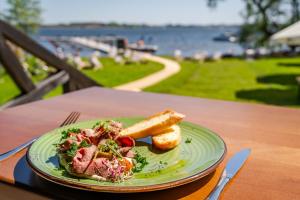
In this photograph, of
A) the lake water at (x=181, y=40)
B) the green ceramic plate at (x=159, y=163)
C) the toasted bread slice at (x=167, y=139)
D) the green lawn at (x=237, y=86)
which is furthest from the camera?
the lake water at (x=181, y=40)

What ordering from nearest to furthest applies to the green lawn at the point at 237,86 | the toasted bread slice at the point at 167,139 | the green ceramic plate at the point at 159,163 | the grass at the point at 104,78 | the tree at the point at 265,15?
the green ceramic plate at the point at 159,163
the toasted bread slice at the point at 167,139
the green lawn at the point at 237,86
the grass at the point at 104,78
the tree at the point at 265,15

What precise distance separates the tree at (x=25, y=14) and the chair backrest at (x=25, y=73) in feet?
95.1

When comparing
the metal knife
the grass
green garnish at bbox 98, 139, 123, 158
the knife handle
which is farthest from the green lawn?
green garnish at bbox 98, 139, 123, 158

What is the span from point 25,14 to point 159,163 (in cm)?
3325

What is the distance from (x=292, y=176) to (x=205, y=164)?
25cm

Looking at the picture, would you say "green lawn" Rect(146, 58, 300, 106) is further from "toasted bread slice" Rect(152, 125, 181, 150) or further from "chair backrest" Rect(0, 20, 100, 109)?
"toasted bread slice" Rect(152, 125, 181, 150)

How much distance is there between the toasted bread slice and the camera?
1.10m

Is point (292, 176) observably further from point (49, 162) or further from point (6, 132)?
point (6, 132)

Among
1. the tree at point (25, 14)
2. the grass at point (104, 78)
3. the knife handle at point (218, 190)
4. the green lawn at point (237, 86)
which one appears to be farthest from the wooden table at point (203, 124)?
the tree at point (25, 14)

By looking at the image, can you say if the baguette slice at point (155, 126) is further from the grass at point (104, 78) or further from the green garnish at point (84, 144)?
the grass at point (104, 78)

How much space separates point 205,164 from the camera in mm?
964

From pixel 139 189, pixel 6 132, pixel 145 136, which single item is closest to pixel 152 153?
pixel 145 136

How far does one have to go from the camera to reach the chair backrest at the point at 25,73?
281cm

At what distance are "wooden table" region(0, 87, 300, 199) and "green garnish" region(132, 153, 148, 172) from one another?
0.09 m
